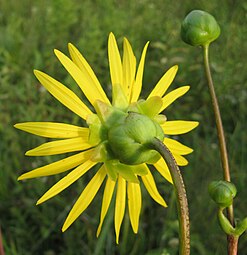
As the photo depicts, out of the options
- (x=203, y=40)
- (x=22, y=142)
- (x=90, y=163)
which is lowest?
(x=22, y=142)

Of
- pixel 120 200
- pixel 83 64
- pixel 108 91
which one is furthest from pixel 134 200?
pixel 108 91

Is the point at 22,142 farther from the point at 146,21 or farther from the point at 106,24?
the point at 146,21

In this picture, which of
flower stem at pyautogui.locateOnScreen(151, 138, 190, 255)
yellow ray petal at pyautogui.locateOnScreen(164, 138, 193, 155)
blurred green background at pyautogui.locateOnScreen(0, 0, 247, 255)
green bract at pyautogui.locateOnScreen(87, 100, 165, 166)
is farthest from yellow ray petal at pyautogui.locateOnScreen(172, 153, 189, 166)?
blurred green background at pyautogui.locateOnScreen(0, 0, 247, 255)

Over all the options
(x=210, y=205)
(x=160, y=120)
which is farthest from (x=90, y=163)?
(x=210, y=205)

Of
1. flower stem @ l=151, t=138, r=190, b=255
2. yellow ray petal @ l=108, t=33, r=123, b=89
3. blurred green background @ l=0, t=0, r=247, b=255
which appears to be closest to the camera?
flower stem @ l=151, t=138, r=190, b=255

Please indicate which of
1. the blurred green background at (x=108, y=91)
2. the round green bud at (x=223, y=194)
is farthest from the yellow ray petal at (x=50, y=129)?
the blurred green background at (x=108, y=91)

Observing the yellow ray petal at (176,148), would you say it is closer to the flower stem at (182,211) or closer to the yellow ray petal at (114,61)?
the yellow ray petal at (114,61)

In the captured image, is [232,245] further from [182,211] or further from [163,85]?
[163,85]

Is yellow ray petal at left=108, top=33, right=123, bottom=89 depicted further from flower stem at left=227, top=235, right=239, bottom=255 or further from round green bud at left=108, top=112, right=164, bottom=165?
flower stem at left=227, top=235, right=239, bottom=255
